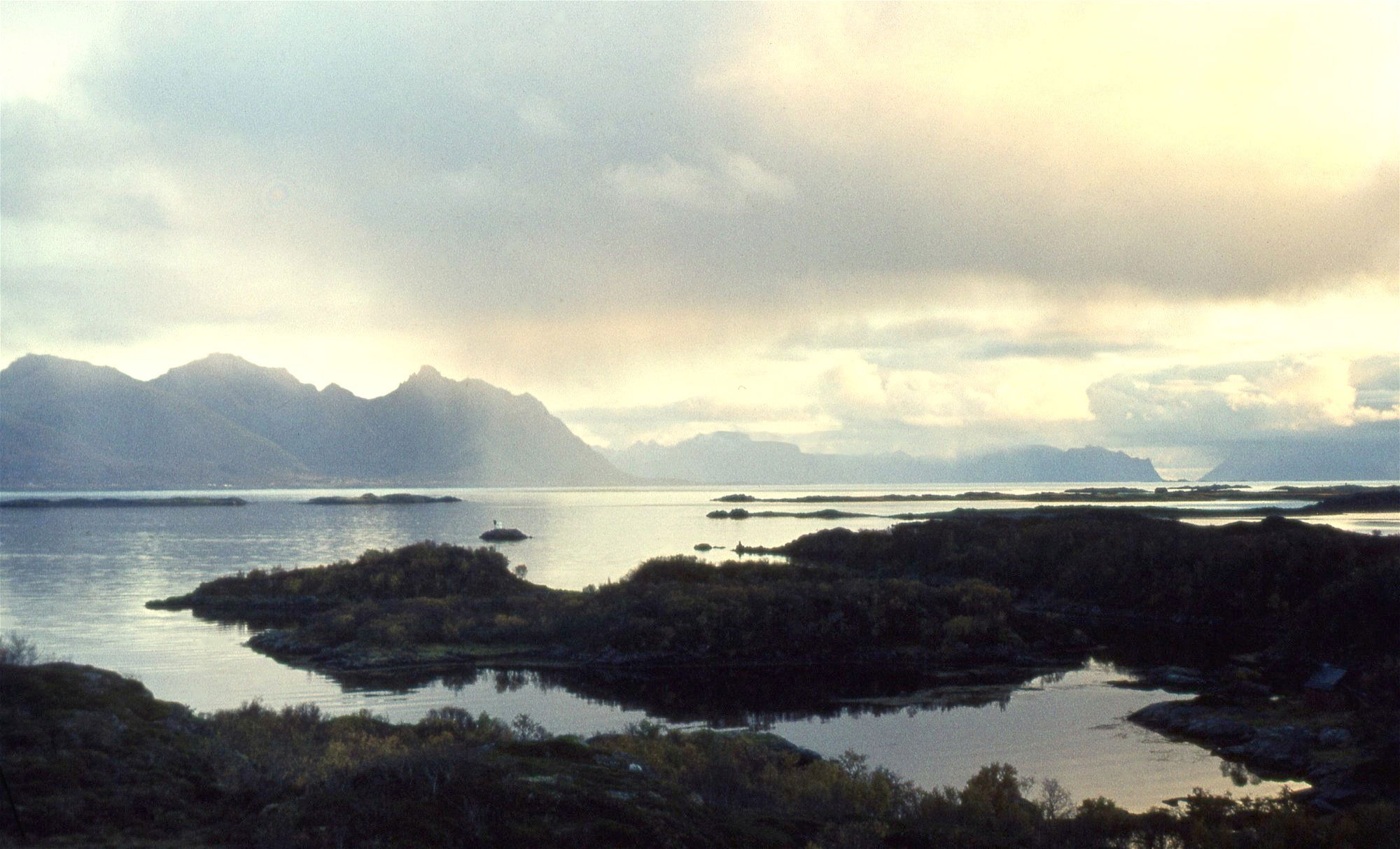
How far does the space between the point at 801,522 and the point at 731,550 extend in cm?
6163

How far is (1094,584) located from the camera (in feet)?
234

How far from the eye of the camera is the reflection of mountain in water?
127 ft

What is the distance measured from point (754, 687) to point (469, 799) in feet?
98.7

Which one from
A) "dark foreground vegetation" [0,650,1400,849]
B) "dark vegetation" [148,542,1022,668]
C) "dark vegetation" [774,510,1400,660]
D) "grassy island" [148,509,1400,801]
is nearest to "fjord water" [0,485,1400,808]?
"grassy island" [148,509,1400,801]

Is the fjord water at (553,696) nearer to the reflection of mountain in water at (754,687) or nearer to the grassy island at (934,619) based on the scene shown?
the reflection of mountain in water at (754,687)

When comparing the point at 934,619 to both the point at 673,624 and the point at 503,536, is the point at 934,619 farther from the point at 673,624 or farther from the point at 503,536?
the point at 503,536

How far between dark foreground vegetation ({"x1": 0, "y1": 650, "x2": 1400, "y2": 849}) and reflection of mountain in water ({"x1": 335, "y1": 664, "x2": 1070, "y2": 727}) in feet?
46.3

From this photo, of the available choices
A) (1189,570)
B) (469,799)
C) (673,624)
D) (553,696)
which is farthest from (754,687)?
(1189,570)

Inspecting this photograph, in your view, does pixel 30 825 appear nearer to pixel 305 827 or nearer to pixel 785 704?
pixel 305 827

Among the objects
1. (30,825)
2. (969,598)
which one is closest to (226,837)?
(30,825)

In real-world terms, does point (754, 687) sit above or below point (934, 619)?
below

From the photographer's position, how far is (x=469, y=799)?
14906 millimetres

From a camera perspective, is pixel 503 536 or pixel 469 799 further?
pixel 503 536

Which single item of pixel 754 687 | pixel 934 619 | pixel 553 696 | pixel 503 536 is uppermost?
pixel 503 536
